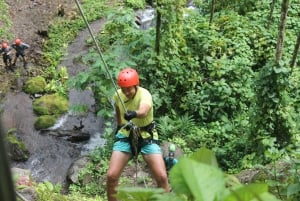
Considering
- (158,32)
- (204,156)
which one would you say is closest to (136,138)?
(204,156)

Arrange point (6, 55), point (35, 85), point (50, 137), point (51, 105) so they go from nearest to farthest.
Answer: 1. point (50, 137)
2. point (51, 105)
3. point (35, 85)
4. point (6, 55)

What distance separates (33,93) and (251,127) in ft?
23.3

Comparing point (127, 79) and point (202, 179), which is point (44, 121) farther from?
point (202, 179)

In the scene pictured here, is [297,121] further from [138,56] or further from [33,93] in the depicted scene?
[33,93]

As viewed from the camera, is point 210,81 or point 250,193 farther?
point 210,81

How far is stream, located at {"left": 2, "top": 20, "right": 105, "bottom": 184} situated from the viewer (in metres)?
10.4

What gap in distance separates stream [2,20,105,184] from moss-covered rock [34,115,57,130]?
11 centimetres

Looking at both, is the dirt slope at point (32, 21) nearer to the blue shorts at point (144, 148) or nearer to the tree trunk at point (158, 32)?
the tree trunk at point (158, 32)

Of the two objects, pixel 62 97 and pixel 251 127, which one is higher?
pixel 251 127

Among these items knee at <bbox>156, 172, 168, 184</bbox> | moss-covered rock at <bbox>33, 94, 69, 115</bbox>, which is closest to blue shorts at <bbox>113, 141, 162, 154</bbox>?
knee at <bbox>156, 172, 168, 184</bbox>

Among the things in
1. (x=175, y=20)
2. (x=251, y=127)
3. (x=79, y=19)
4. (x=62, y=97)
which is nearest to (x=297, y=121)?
(x=251, y=127)

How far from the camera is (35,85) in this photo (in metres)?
13.1

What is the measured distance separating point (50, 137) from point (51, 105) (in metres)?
1.29

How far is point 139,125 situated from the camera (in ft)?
17.5
